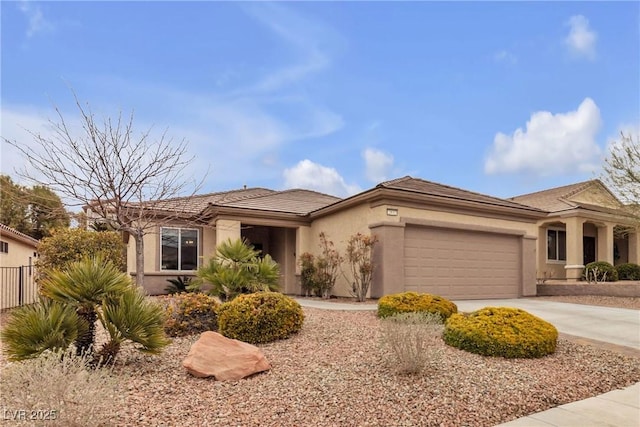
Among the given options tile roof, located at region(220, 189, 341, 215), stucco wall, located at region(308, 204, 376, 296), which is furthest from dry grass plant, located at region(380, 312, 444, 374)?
tile roof, located at region(220, 189, 341, 215)

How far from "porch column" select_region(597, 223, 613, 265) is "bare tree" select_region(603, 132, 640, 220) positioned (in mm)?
6361

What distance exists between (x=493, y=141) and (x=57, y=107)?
556 inches

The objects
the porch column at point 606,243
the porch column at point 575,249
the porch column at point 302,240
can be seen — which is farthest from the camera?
the porch column at point 606,243

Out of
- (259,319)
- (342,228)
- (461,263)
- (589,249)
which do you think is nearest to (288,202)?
(342,228)

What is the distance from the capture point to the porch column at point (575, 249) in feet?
68.9

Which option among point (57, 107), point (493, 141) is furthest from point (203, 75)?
point (493, 141)

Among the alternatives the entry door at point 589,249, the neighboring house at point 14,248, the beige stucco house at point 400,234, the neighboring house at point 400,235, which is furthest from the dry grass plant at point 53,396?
the entry door at point 589,249

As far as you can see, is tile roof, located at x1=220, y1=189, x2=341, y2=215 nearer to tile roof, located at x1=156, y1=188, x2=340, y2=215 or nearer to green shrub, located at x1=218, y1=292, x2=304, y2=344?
tile roof, located at x1=156, y1=188, x2=340, y2=215

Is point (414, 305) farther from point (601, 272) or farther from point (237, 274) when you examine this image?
point (601, 272)

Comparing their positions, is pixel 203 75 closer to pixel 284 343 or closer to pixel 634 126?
pixel 284 343

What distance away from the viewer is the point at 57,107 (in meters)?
9.55

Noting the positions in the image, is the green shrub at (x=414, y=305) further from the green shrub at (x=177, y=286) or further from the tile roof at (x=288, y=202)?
the tile roof at (x=288, y=202)

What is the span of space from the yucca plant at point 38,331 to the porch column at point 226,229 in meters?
11.0

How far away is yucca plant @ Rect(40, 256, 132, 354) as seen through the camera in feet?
18.0
